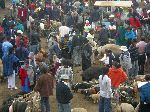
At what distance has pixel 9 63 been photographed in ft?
58.2

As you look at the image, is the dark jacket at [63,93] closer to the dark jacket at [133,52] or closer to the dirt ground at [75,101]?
the dirt ground at [75,101]

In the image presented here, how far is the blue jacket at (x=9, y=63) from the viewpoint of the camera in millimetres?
17750

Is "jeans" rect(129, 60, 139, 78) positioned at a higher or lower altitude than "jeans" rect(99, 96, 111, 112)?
higher

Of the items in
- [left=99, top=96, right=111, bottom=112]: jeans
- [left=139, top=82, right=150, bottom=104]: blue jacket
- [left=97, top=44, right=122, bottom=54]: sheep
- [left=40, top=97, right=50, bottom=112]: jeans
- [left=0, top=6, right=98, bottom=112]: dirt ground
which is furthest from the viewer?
[left=97, top=44, right=122, bottom=54]: sheep

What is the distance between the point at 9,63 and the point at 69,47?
4044mm

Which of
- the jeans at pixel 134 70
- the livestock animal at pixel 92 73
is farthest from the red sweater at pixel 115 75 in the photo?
the jeans at pixel 134 70

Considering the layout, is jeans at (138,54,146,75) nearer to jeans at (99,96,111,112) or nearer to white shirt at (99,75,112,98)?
jeans at (99,96,111,112)

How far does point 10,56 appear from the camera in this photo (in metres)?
17.7

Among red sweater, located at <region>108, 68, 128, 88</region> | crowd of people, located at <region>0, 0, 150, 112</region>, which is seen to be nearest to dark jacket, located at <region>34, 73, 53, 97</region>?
crowd of people, located at <region>0, 0, 150, 112</region>

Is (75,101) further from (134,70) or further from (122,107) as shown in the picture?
(134,70)

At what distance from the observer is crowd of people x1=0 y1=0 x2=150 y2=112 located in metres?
14.3

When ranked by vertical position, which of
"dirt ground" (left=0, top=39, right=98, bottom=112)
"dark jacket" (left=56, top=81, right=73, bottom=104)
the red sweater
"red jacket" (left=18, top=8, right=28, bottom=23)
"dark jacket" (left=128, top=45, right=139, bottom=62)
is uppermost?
"red jacket" (left=18, top=8, right=28, bottom=23)

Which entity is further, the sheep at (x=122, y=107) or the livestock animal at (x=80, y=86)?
the livestock animal at (x=80, y=86)

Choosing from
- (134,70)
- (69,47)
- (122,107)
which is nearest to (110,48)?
(69,47)
